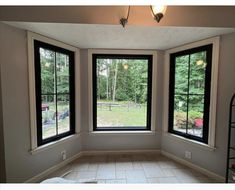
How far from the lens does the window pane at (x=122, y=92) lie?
3.05m

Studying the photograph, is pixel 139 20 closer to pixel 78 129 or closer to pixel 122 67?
pixel 122 67

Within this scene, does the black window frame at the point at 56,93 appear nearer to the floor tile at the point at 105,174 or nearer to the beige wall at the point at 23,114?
the beige wall at the point at 23,114

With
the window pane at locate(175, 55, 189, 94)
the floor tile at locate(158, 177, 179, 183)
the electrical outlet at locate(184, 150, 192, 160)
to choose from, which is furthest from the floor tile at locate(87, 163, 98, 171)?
the window pane at locate(175, 55, 189, 94)

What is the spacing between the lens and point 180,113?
9.20 feet

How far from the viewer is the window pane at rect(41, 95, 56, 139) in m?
2.33

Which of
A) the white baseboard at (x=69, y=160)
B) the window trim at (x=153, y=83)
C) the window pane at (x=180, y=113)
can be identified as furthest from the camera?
the window trim at (x=153, y=83)

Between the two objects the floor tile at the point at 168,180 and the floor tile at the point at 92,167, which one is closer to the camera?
the floor tile at the point at 168,180

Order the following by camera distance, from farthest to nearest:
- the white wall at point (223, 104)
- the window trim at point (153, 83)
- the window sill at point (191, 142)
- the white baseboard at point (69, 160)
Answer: the window trim at point (153, 83)
the window sill at point (191, 142)
the white baseboard at point (69, 160)
the white wall at point (223, 104)

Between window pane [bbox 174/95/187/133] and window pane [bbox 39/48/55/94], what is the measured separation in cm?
223

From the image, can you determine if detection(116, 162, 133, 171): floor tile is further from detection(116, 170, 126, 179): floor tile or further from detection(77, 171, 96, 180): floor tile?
detection(77, 171, 96, 180): floor tile

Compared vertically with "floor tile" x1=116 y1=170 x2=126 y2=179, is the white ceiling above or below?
above

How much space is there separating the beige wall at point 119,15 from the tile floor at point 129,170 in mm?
2064

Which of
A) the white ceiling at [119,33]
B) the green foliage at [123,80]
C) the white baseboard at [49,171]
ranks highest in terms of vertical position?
the white ceiling at [119,33]

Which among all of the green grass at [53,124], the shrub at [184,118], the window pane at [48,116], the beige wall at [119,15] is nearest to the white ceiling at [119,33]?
the beige wall at [119,15]
